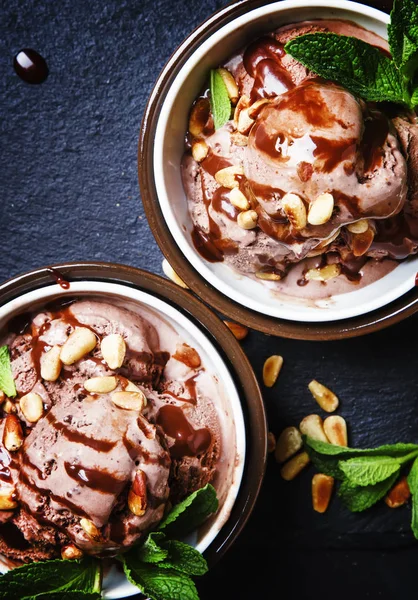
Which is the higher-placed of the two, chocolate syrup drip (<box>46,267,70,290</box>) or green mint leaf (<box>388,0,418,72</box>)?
green mint leaf (<box>388,0,418,72</box>)

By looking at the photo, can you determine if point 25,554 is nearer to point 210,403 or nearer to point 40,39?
point 210,403

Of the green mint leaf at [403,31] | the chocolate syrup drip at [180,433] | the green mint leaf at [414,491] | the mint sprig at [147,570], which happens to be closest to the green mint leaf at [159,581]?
the mint sprig at [147,570]

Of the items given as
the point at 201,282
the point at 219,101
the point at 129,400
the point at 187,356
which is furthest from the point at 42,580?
the point at 219,101

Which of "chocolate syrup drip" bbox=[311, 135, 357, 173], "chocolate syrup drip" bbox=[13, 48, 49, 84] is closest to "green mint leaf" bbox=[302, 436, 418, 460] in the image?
"chocolate syrup drip" bbox=[311, 135, 357, 173]

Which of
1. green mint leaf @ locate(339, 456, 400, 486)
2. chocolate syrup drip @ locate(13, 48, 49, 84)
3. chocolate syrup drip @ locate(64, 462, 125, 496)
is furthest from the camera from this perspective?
chocolate syrup drip @ locate(13, 48, 49, 84)

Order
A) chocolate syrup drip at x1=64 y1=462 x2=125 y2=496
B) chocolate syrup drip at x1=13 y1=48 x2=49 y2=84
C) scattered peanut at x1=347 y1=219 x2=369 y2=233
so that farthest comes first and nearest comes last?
chocolate syrup drip at x1=13 y1=48 x2=49 y2=84
scattered peanut at x1=347 y1=219 x2=369 y2=233
chocolate syrup drip at x1=64 y1=462 x2=125 y2=496

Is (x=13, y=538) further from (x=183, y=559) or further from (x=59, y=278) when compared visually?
(x=59, y=278)

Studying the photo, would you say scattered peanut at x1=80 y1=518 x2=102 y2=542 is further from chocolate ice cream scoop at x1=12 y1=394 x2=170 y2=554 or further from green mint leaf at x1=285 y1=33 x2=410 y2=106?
green mint leaf at x1=285 y1=33 x2=410 y2=106

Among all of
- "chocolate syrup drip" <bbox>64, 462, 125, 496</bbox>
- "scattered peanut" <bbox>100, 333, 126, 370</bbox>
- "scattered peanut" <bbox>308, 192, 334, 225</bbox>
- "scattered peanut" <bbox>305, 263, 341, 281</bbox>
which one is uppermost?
"scattered peanut" <bbox>308, 192, 334, 225</bbox>

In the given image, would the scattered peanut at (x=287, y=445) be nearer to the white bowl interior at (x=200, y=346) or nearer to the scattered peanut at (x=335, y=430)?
the scattered peanut at (x=335, y=430)
